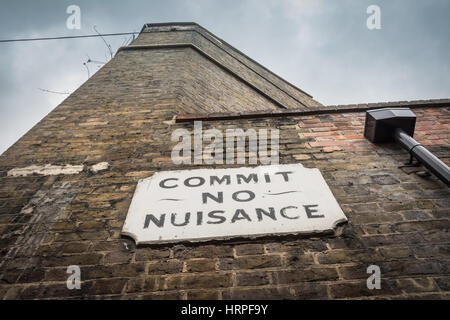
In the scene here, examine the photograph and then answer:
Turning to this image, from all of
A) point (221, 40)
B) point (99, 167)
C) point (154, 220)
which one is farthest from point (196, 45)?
point (154, 220)

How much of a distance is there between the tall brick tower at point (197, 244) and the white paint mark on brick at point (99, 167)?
0.01 meters

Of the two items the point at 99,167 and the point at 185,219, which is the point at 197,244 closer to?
the point at 185,219

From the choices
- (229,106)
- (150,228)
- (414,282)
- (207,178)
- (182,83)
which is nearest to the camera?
(414,282)

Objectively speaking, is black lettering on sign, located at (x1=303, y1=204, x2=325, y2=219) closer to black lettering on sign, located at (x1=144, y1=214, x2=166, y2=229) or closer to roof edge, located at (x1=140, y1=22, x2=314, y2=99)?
black lettering on sign, located at (x1=144, y1=214, x2=166, y2=229)

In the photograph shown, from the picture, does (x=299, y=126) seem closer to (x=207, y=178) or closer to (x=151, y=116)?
(x=207, y=178)

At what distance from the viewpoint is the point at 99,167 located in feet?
6.77

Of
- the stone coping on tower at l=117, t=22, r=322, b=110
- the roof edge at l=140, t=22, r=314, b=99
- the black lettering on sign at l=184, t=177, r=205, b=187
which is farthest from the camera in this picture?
the roof edge at l=140, t=22, r=314, b=99

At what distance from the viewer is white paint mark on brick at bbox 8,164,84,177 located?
201cm

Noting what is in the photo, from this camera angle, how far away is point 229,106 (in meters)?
4.00

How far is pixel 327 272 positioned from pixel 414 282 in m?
0.42

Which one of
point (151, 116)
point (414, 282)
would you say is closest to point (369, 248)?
point (414, 282)

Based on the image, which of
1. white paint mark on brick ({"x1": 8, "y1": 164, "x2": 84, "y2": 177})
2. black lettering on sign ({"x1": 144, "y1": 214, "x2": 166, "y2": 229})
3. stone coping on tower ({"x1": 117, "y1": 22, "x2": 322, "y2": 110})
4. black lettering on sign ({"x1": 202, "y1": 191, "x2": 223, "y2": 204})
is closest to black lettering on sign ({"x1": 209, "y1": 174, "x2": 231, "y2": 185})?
black lettering on sign ({"x1": 202, "y1": 191, "x2": 223, "y2": 204})

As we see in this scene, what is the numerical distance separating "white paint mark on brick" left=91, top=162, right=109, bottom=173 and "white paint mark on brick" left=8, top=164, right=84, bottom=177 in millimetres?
102

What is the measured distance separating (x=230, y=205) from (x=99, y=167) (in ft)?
3.99
